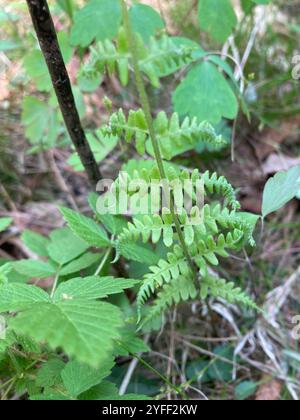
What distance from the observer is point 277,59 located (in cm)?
261

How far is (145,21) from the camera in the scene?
1.80 metres

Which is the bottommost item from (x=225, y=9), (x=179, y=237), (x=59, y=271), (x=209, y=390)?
(x=209, y=390)

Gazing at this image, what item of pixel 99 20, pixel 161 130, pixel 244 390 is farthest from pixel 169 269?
pixel 99 20

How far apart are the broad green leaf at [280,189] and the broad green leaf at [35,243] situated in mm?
772

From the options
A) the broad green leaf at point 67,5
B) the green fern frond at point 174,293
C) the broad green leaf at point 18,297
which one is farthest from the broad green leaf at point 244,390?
the broad green leaf at point 67,5

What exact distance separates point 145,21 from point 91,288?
44.5 inches

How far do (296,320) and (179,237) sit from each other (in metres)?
0.78

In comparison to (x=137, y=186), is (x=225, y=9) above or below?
above

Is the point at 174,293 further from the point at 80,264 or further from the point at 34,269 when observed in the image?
the point at 34,269

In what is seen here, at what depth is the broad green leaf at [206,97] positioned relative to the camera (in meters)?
1.71

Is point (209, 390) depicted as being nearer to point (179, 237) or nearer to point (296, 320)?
point (296, 320)

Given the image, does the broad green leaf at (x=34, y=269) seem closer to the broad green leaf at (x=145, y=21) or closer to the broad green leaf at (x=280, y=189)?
the broad green leaf at (x=280, y=189)

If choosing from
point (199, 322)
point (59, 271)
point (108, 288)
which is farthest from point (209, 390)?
point (108, 288)
